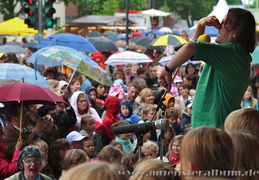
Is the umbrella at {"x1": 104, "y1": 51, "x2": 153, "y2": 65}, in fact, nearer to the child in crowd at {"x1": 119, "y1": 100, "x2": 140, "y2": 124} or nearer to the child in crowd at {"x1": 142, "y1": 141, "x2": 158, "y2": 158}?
the child in crowd at {"x1": 119, "y1": 100, "x2": 140, "y2": 124}

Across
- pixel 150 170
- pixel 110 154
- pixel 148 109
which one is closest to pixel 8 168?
pixel 110 154

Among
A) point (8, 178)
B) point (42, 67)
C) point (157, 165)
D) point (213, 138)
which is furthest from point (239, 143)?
point (42, 67)

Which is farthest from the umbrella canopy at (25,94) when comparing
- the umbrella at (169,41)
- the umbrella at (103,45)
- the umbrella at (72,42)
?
the umbrella at (103,45)

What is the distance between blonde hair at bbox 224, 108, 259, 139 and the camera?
3.90 m

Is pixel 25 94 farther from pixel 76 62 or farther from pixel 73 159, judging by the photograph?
pixel 76 62

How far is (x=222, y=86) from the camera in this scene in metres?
4.23

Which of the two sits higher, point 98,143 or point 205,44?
point 205,44

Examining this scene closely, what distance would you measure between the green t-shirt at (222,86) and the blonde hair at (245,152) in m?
0.72

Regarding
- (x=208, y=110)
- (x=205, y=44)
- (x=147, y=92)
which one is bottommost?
(x=147, y=92)

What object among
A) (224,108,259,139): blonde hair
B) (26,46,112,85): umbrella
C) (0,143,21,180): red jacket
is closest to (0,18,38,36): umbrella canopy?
(26,46,112,85): umbrella

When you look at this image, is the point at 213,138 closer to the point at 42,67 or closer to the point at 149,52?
the point at 42,67

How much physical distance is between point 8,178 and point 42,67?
9929mm

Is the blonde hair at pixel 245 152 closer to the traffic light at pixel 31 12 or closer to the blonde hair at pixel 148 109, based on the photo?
the blonde hair at pixel 148 109

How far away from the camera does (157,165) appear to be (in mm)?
2900
